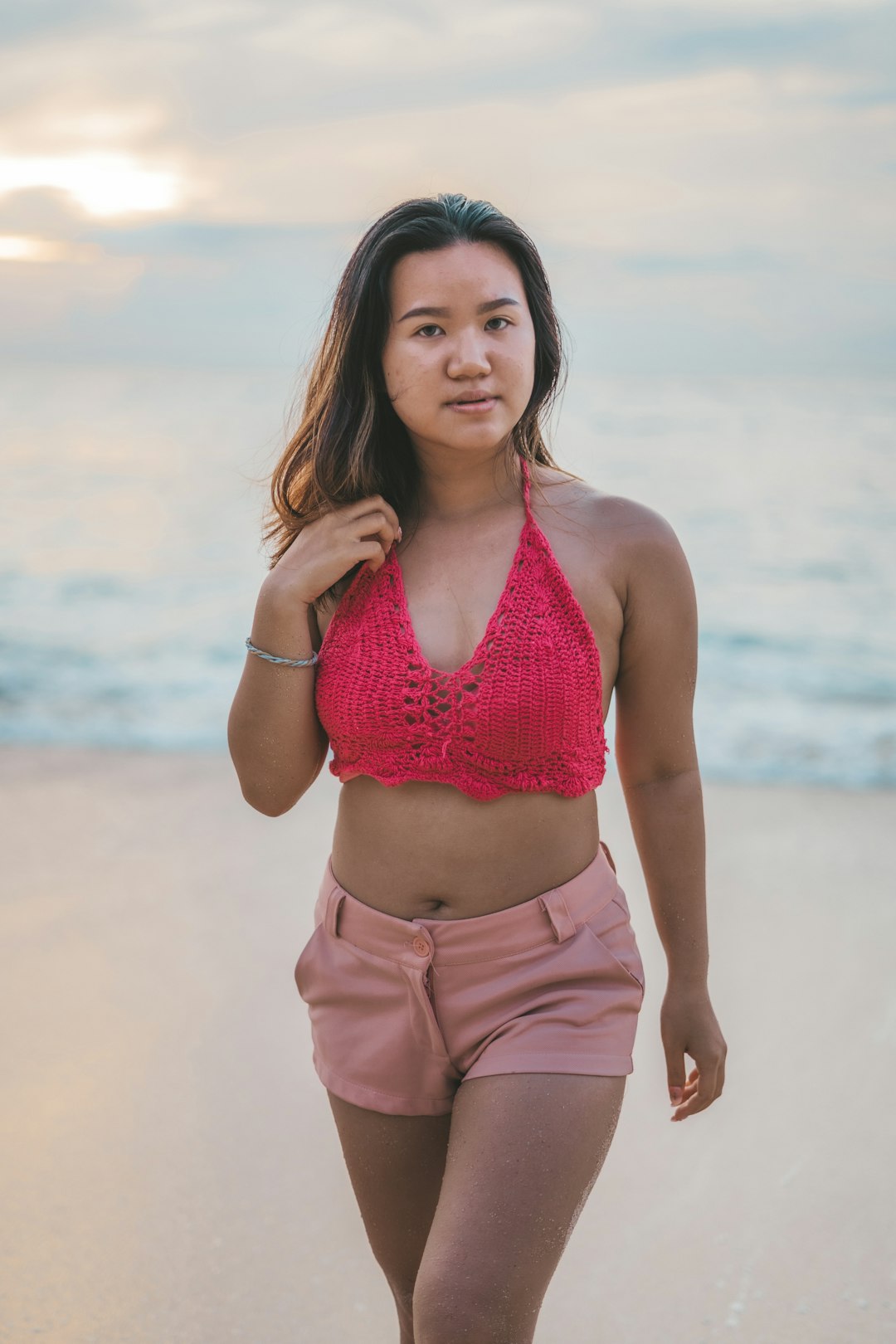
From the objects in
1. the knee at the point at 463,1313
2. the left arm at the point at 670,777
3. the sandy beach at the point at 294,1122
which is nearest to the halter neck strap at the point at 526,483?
the left arm at the point at 670,777

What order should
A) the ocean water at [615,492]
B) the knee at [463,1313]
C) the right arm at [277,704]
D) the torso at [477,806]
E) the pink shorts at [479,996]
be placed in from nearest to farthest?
the knee at [463,1313] → the pink shorts at [479,996] → the torso at [477,806] → the right arm at [277,704] → the ocean water at [615,492]

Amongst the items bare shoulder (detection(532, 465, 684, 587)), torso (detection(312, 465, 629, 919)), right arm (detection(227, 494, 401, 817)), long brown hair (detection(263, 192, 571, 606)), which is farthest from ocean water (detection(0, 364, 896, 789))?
bare shoulder (detection(532, 465, 684, 587))

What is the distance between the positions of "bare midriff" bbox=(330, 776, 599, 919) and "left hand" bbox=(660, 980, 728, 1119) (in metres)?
0.30

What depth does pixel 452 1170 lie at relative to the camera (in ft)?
5.55

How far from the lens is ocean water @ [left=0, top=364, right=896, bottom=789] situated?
24.5 ft

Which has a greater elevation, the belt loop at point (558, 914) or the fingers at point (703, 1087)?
the belt loop at point (558, 914)

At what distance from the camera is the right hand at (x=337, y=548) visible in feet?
6.46

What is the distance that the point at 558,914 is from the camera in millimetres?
1813

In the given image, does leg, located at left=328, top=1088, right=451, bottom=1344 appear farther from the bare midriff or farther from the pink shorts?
the bare midriff

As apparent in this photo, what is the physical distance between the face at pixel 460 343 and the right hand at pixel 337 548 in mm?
161

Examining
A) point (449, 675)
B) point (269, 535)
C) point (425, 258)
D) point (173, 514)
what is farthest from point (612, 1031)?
point (173, 514)

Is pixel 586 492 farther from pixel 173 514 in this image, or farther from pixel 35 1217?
pixel 173 514

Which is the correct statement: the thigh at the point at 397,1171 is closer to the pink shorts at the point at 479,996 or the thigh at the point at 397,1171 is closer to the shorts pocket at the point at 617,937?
the pink shorts at the point at 479,996

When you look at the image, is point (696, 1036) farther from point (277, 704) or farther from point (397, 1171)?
point (277, 704)
